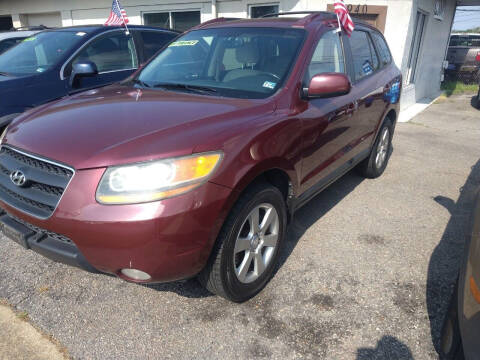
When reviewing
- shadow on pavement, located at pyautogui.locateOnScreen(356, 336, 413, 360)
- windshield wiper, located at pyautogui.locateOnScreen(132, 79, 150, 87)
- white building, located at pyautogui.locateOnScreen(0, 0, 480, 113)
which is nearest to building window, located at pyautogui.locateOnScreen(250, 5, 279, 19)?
white building, located at pyautogui.locateOnScreen(0, 0, 480, 113)

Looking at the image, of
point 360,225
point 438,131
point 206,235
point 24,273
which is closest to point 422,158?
point 438,131

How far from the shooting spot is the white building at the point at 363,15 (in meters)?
8.16

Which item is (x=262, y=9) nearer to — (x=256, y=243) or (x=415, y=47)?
(x=415, y=47)

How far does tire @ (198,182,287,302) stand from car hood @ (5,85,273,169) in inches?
18.6

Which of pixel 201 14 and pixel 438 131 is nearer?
pixel 438 131

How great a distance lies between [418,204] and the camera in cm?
419

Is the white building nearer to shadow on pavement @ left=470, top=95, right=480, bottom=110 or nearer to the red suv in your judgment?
shadow on pavement @ left=470, top=95, right=480, bottom=110

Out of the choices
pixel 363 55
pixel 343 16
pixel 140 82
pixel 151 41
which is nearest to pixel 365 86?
pixel 363 55

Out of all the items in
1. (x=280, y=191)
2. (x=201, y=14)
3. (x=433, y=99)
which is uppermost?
(x=201, y=14)

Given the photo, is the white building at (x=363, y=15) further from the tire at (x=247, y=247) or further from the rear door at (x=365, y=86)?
the tire at (x=247, y=247)

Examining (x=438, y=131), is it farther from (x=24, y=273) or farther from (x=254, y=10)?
(x=24, y=273)

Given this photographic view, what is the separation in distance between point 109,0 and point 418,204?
10.8 meters

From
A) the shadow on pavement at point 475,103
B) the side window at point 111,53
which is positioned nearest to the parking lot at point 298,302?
the side window at point 111,53

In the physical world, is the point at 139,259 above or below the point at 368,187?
above
